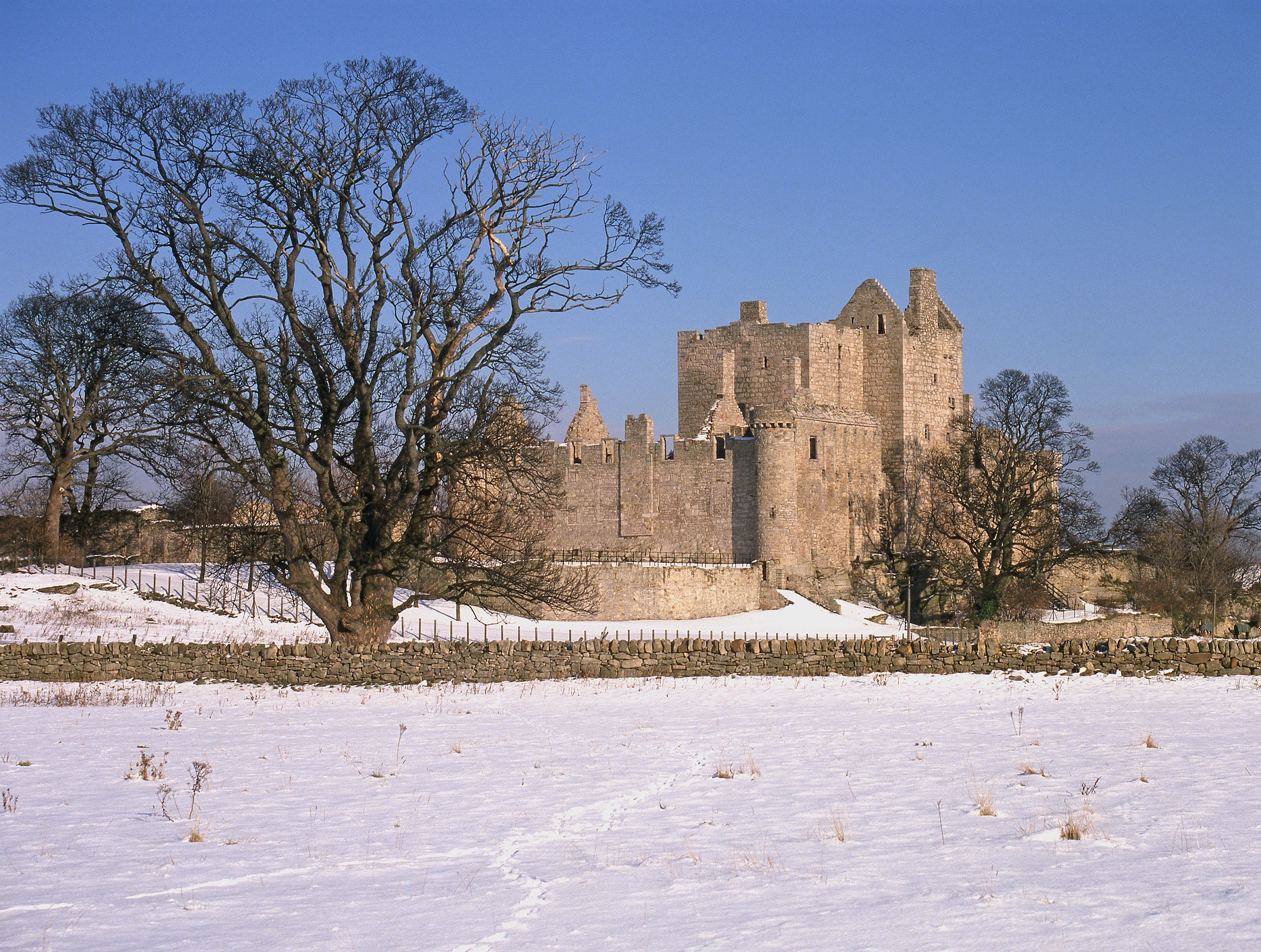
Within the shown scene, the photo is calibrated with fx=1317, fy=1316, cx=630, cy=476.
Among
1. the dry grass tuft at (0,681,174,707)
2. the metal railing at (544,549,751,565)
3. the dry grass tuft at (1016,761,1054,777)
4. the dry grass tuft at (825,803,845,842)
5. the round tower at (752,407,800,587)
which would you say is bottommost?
the dry grass tuft at (825,803,845,842)

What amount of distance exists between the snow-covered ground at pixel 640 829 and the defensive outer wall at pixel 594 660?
3.13m

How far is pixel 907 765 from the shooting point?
12211 mm

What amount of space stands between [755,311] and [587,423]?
7.91 meters

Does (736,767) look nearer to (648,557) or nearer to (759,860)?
(759,860)

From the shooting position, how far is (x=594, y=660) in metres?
20.4

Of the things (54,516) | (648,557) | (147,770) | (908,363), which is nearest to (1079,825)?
(147,770)

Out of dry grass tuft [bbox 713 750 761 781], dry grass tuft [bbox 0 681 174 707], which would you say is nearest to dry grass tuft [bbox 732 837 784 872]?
dry grass tuft [bbox 713 750 761 781]

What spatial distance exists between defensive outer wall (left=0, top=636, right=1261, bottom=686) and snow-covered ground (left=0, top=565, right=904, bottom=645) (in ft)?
3.19

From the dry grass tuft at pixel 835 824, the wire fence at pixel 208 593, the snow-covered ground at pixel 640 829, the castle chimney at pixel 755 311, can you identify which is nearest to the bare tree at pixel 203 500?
the wire fence at pixel 208 593

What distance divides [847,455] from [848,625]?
9.72 m

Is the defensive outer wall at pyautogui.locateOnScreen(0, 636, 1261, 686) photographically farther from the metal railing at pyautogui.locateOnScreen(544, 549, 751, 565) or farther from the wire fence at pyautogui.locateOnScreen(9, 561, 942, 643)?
the metal railing at pyautogui.locateOnScreen(544, 549, 751, 565)

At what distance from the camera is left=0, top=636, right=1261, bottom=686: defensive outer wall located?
64.3 feet

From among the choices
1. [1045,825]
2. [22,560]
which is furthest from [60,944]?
[22,560]

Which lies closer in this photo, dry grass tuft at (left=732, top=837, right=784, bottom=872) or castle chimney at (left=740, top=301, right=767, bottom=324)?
dry grass tuft at (left=732, top=837, right=784, bottom=872)
